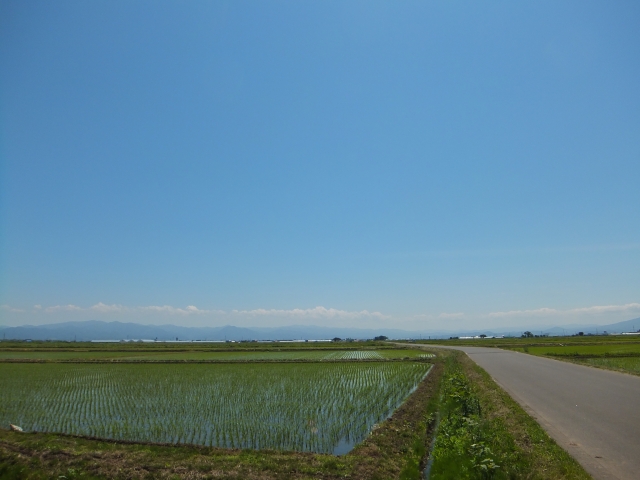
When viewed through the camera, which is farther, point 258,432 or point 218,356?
point 218,356

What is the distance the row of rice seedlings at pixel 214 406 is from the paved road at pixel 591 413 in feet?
15.8

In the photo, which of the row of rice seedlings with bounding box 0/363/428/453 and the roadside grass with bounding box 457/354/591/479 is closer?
the roadside grass with bounding box 457/354/591/479

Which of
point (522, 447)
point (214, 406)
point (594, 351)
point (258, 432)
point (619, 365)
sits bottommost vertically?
point (214, 406)

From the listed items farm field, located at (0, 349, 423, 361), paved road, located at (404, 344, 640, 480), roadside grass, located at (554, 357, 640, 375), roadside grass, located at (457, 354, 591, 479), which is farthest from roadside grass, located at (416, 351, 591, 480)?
farm field, located at (0, 349, 423, 361)

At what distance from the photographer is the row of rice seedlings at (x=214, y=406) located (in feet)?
35.6

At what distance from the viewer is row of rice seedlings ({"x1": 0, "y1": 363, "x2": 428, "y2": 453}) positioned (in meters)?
10.8

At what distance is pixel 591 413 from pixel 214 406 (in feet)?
40.7

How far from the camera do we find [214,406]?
14.7 metres

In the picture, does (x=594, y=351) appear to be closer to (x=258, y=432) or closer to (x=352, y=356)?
(x=352, y=356)

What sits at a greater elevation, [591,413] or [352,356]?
[591,413]

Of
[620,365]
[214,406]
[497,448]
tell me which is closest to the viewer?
[497,448]

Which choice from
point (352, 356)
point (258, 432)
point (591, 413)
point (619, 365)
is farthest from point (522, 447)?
point (352, 356)

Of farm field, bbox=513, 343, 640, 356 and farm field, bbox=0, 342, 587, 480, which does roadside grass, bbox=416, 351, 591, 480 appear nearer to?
farm field, bbox=0, 342, 587, 480

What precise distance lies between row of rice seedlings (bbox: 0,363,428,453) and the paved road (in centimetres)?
483
